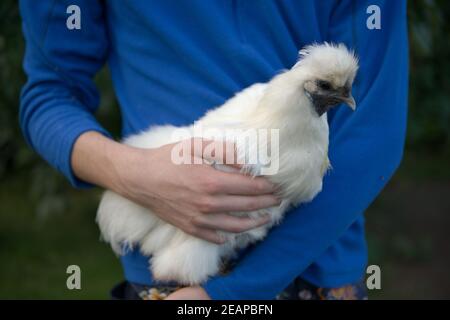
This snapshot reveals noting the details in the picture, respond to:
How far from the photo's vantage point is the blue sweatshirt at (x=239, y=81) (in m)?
1.24

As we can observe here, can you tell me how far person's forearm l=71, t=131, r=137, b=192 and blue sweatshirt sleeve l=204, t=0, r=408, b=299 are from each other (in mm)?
333

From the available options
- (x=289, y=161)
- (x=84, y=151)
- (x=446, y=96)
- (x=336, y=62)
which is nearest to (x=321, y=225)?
(x=289, y=161)

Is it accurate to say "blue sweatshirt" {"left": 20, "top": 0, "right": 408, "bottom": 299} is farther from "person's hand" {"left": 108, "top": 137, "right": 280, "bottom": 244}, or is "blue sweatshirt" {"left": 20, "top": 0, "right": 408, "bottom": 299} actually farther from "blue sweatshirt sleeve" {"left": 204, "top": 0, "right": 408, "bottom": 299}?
"person's hand" {"left": 108, "top": 137, "right": 280, "bottom": 244}

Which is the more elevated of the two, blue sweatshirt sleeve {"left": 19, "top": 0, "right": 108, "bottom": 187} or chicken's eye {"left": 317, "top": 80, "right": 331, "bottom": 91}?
blue sweatshirt sleeve {"left": 19, "top": 0, "right": 108, "bottom": 187}

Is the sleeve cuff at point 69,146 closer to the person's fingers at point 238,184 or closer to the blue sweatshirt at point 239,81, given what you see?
the blue sweatshirt at point 239,81

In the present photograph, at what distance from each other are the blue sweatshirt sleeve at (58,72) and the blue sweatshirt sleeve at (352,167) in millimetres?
505

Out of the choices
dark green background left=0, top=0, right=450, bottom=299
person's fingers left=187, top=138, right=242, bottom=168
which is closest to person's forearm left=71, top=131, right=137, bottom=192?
person's fingers left=187, top=138, right=242, bottom=168

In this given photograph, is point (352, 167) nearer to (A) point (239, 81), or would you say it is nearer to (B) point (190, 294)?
(A) point (239, 81)

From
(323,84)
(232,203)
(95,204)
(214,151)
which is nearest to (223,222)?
(232,203)

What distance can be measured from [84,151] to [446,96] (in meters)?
1.76

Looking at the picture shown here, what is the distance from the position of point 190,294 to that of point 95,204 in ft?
12.2

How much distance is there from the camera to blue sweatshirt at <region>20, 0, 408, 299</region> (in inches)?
48.9

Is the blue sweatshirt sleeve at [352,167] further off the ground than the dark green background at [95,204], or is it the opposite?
the dark green background at [95,204]

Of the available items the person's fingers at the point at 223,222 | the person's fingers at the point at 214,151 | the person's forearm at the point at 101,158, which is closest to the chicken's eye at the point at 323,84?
the person's fingers at the point at 214,151
